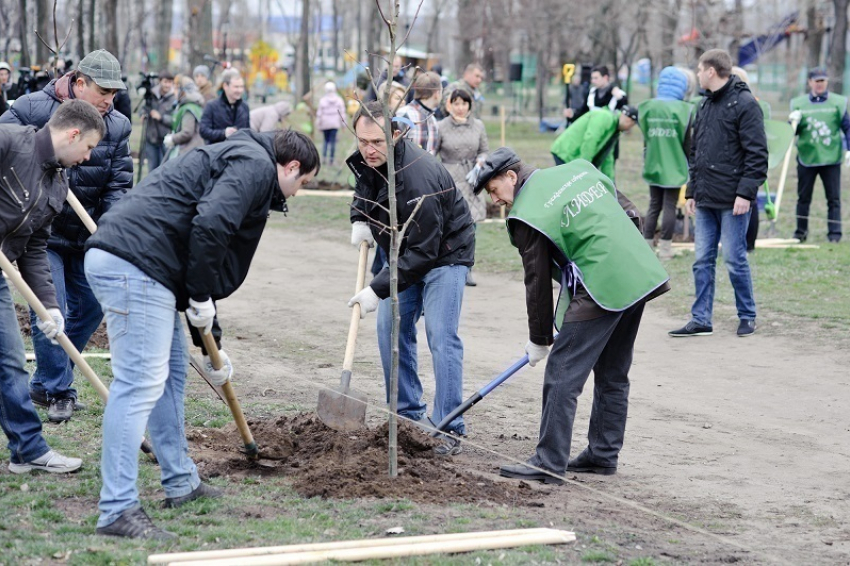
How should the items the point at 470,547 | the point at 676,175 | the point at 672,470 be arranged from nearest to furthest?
the point at 470,547 < the point at 672,470 < the point at 676,175

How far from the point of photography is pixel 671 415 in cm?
668

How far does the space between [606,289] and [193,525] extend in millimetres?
2161

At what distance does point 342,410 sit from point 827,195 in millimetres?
9400

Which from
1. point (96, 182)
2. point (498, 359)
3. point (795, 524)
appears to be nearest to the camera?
point (795, 524)

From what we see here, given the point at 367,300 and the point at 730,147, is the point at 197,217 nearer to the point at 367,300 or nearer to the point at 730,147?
the point at 367,300

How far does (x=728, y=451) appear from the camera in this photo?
233 inches

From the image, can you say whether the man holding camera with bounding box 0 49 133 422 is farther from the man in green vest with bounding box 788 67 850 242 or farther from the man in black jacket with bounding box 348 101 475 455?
the man in green vest with bounding box 788 67 850 242

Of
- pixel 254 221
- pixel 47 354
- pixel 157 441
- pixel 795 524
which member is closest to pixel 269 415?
pixel 47 354

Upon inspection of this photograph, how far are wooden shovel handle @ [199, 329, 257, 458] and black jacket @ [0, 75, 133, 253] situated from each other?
1.64 metres

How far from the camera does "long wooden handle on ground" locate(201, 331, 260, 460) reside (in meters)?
4.49

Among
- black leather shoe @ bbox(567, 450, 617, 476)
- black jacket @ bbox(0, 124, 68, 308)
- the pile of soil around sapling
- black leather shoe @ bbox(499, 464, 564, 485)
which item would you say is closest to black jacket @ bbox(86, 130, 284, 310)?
black jacket @ bbox(0, 124, 68, 308)

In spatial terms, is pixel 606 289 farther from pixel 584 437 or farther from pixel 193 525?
pixel 193 525

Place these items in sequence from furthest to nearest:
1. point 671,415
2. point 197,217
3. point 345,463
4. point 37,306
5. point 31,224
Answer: point 671,415 < point 345,463 < point 31,224 < point 37,306 < point 197,217

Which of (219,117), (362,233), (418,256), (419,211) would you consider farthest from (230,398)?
(219,117)
